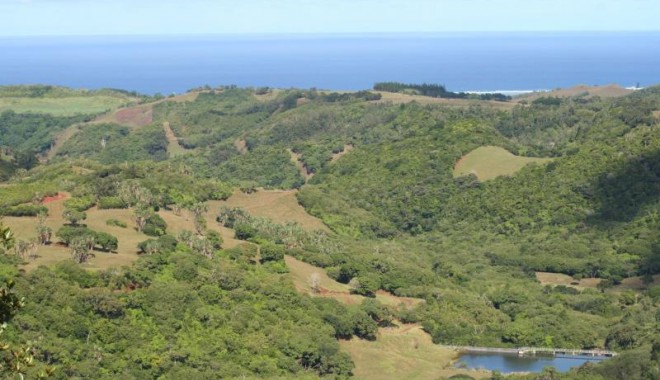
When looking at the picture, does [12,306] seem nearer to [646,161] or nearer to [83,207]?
[83,207]

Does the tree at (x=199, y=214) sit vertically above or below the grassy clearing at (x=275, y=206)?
above

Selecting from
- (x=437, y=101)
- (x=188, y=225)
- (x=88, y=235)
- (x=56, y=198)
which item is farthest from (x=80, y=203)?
(x=437, y=101)

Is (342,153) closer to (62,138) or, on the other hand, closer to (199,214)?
(199,214)

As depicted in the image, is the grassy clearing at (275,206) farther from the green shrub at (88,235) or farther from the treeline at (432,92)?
the treeline at (432,92)

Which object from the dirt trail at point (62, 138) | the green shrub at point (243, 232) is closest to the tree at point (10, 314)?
the green shrub at point (243, 232)

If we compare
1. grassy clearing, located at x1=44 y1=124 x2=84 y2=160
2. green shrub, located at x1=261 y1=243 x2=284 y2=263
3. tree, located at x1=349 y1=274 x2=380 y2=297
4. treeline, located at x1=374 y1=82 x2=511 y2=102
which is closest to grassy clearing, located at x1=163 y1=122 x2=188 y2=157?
grassy clearing, located at x1=44 y1=124 x2=84 y2=160
